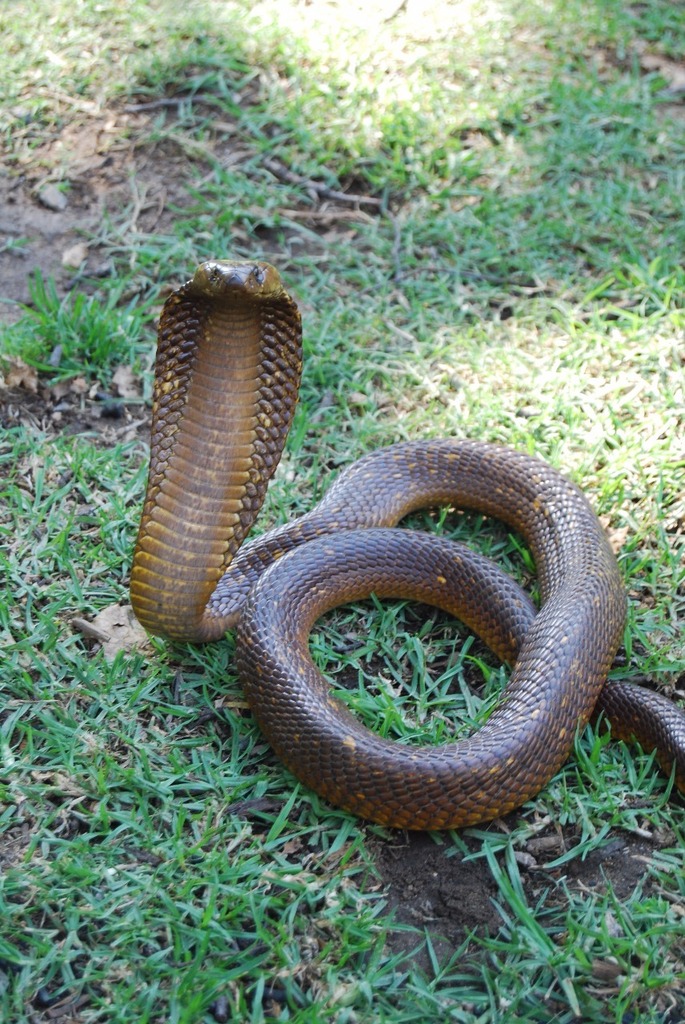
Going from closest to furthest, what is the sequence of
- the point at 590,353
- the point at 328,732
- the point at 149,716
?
the point at 328,732, the point at 149,716, the point at 590,353

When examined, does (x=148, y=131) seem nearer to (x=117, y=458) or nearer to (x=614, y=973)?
(x=117, y=458)

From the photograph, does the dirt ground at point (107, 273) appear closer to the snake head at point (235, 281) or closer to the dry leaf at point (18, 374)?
the dry leaf at point (18, 374)

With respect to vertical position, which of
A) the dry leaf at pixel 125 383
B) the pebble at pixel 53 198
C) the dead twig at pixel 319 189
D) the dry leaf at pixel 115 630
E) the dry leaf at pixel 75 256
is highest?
the dead twig at pixel 319 189

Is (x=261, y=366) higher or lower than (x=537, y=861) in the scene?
higher

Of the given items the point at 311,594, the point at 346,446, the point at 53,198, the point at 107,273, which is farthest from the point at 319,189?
the point at 311,594

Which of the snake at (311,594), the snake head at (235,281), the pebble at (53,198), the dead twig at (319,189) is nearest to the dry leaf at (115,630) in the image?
the snake at (311,594)

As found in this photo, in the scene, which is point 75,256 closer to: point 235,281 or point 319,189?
point 319,189

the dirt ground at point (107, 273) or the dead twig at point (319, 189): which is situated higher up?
the dead twig at point (319, 189)

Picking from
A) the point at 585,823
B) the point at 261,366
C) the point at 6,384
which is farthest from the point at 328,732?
the point at 6,384
